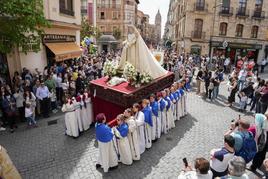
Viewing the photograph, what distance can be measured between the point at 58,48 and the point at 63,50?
379mm

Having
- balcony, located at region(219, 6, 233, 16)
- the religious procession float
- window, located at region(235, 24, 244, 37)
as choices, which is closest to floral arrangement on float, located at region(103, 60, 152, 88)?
the religious procession float

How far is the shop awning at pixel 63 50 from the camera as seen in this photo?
13008mm

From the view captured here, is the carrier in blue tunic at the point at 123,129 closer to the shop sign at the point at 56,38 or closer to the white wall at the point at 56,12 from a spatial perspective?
the shop sign at the point at 56,38

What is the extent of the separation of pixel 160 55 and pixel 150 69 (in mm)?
6094

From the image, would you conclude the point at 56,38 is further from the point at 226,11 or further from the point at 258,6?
the point at 258,6

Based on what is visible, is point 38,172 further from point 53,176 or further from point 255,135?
point 255,135

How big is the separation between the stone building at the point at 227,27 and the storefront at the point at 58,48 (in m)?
18.6

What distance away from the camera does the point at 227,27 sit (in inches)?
1116

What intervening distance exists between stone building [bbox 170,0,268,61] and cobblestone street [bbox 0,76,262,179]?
2166 centimetres

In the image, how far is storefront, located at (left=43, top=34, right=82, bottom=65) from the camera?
12.9 metres

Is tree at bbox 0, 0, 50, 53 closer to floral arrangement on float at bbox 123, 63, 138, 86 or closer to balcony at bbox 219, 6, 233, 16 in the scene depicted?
floral arrangement on float at bbox 123, 63, 138, 86

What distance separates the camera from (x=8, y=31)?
23.8 ft

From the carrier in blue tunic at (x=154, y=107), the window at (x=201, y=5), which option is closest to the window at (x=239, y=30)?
the window at (x=201, y=5)

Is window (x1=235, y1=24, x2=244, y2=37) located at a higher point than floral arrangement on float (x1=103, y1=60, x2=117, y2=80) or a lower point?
higher
